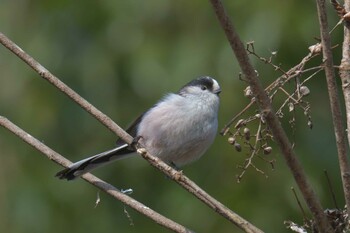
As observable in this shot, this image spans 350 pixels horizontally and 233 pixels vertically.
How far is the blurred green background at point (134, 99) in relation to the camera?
3.99 meters

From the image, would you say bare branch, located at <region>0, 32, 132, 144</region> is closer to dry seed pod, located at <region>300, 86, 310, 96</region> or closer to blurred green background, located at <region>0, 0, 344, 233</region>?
dry seed pod, located at <region>300, 86, 310, 96</region>

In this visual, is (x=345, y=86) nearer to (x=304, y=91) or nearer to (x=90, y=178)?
(x=304, y=91)

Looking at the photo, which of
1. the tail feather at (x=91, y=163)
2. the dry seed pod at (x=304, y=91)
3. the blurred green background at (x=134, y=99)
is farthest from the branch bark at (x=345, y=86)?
the blurred green background at (x=134, y=99)

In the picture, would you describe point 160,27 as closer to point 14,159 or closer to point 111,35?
point 111,35

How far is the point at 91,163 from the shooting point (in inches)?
114

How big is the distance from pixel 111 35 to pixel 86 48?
0.65ft

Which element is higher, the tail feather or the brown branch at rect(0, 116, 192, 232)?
the brown branch at rect(0, 116, 192, 232)

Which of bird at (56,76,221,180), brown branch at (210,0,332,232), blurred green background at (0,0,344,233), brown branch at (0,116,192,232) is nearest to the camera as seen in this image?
brown branch at (210,0,332,232)

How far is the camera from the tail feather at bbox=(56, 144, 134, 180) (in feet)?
8.48

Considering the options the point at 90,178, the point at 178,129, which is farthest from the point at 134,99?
the point at 90,178

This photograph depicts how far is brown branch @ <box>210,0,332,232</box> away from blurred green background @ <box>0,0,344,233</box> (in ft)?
7.09

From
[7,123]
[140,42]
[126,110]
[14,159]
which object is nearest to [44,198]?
[14,159]

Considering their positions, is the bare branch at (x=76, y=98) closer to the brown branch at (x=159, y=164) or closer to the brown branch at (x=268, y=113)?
the brown branch at (x=159, y=164)

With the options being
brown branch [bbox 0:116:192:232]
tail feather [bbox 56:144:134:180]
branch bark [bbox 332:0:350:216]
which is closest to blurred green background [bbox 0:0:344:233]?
tail feather [bbox 56:144:134:180]
